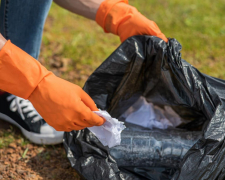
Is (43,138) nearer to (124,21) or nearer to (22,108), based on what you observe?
(22,108)

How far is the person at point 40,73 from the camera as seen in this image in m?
1.01

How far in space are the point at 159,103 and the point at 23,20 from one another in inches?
34.5

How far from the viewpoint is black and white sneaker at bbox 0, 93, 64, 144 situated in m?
1.47

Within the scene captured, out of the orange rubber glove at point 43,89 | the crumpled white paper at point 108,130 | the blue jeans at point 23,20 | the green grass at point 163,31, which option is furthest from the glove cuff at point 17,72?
the green grass at point 163,31

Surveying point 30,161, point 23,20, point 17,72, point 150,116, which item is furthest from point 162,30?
point 17,72

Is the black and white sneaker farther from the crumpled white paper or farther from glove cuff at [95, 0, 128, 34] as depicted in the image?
glove cuff at [95, 0, 128, 34]

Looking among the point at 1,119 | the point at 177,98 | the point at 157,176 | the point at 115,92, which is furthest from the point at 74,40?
the point at 157,176

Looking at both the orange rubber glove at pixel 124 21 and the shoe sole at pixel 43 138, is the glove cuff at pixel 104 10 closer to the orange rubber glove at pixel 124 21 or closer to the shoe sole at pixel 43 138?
the orange rubber glove at pixel 124 21

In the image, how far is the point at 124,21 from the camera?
144 cm

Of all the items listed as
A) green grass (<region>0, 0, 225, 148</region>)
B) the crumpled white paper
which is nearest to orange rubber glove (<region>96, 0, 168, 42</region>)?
the crumpled white paper

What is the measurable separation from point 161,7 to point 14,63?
2534mm

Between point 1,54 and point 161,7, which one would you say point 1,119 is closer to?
point 1,54

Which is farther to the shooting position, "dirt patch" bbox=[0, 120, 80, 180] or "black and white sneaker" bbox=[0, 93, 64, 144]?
"black and white sneaker" bbox=[0, 93, 64, 144]

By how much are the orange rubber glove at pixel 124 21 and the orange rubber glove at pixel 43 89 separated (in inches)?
20.9
